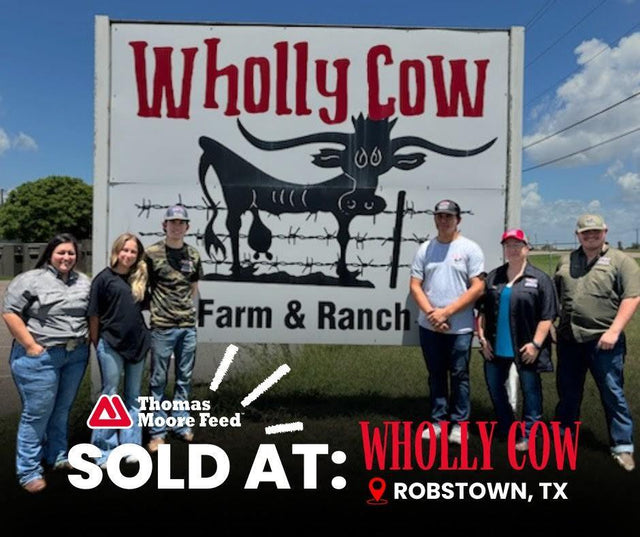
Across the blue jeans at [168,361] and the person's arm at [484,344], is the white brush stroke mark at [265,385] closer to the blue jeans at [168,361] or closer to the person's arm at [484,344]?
the blue jeans at [168,361]

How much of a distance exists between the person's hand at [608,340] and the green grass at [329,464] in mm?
821

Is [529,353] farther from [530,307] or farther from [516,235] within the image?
[516,235]

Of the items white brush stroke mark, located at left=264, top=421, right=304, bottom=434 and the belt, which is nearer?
the belt

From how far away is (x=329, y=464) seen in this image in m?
4.06

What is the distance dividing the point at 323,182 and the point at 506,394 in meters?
2.19

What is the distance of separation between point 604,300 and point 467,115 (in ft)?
6.19

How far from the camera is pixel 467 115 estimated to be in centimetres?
491

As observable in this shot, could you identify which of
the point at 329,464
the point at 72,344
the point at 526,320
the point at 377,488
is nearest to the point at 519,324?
the point at 526,320

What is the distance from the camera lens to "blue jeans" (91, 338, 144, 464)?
3748mm

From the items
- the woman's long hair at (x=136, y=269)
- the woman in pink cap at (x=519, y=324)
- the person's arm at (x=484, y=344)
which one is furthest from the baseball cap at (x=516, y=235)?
the woman's long hair at (x=136, y=269)

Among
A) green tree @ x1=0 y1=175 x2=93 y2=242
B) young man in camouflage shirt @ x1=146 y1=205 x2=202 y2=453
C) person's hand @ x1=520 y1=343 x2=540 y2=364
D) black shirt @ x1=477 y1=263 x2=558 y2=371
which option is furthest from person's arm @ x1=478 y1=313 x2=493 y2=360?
green tree @ x1=0 y1=175 x2=93 y2=242

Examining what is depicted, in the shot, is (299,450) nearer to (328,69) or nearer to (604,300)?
(604,300)

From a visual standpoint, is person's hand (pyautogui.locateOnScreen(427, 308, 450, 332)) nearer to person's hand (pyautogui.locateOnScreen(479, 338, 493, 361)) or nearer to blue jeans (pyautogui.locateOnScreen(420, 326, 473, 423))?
blue jeans (pyautogui.locateOnScreen(420, 326, 473, 423))

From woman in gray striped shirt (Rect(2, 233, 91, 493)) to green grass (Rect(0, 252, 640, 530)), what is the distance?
34 centimetres
